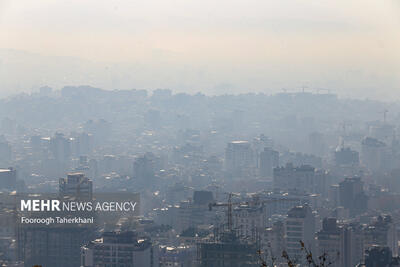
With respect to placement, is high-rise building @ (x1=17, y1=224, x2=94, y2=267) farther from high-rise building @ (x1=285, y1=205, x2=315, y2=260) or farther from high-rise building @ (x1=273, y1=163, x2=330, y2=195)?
high-rise building @ (x1=273, y1=163, x2=330, y2=195)

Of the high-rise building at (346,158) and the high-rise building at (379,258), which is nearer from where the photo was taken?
the high-rise building at (379,258)

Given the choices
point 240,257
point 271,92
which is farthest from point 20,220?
point 271,92

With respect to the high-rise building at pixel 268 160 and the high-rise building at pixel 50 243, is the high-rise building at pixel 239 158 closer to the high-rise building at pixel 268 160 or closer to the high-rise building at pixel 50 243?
the high-rise building at pixel 268 160

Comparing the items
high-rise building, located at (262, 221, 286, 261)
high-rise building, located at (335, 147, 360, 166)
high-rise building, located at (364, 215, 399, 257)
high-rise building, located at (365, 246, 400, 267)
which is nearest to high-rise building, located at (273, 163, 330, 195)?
high-rise building, located at (335, 147, 360, 166)

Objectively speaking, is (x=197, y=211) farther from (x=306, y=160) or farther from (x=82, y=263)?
(x=306, y=160)

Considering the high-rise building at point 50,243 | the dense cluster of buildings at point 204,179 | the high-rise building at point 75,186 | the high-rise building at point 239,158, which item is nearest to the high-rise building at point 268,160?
the dense cluster of buildings at point 204,179

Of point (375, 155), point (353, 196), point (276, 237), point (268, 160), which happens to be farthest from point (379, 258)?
point (375, 155)

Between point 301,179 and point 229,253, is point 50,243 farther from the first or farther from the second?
point 301,179
